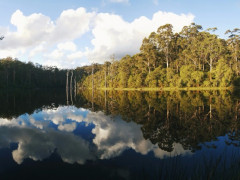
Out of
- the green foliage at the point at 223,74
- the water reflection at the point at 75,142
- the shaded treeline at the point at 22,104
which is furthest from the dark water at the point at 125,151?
the green foliage at the point at 223,74

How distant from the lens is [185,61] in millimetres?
49625

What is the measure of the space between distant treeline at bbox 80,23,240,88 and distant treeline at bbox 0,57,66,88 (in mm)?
48587

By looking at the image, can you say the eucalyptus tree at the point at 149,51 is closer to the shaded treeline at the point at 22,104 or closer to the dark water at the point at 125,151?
the shaded treeline at the point at 22,104

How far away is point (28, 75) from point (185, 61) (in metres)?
79.2

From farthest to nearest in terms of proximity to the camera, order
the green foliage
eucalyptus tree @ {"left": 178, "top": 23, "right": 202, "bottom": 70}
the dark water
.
Answer: eucalyptus tree @ {"left": 178, "top": 23, "right": 202, "bottom": 70} < the green foliage < the dark water

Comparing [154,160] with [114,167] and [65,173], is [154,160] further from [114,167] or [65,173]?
[65,173]

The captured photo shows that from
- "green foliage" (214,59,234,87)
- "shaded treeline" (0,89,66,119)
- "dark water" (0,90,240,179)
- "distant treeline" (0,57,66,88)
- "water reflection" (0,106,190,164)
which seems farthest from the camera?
"distant treeline" (0,57,66,88)

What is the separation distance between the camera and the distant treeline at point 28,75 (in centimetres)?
7786

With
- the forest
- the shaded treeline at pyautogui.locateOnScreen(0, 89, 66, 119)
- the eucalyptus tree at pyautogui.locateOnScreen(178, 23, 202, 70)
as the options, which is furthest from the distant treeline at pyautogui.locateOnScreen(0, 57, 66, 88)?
the eucalyptus tree at pyautogui.locateOnScreen(178, 23, 202, 70)

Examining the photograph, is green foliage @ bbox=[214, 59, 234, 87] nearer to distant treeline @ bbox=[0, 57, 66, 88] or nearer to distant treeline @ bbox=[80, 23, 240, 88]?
distant treeline @ bbox=[80, 23, 240, 88]

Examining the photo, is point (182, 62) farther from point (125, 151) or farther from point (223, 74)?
point (125, 151)

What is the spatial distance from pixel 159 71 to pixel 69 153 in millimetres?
43789

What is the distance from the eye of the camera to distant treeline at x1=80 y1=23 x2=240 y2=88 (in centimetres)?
4234

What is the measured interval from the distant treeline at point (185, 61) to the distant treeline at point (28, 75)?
159 ft
